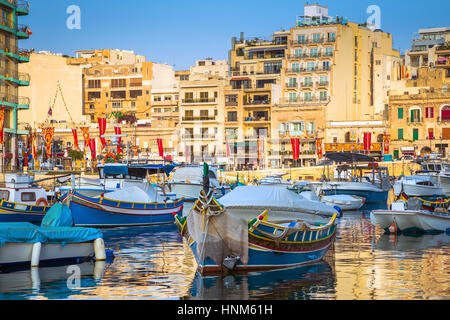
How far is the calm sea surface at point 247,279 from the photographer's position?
64.8 feet

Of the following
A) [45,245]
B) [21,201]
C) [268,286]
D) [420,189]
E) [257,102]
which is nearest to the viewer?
[268,286]

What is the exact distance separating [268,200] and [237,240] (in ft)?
15.3

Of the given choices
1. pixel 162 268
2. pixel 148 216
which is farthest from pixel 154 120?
pixel 162 268

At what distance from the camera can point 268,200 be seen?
84.6 ft

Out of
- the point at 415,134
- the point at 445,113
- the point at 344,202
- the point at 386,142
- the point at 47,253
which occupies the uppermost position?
the point at 445,113

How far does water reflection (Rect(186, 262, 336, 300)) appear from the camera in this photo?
1950 centimetres

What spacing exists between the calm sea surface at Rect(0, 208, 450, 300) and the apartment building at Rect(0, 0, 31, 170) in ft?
132

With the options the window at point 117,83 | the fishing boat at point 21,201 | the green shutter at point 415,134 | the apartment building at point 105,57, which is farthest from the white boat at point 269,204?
the apartment building at point 105,57

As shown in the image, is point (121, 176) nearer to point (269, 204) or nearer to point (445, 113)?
point (269, 204)

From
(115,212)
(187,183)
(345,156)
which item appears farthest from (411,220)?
(345,156)

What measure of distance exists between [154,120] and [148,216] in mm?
71081

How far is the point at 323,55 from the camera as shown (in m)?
105

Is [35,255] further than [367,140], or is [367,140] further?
[367,140]

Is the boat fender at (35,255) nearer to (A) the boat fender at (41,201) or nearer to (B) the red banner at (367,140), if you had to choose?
(A) the boat fender at (41,201)
